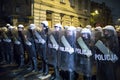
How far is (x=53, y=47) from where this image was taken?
38.3 ft

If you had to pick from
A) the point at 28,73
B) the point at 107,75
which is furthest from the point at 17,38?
the point at 107,75

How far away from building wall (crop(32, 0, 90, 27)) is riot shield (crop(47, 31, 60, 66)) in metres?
11.5

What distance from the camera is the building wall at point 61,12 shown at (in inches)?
951

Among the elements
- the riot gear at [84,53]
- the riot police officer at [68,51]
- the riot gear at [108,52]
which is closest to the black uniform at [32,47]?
the riot police officer at [68,51]

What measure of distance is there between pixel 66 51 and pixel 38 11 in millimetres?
14050

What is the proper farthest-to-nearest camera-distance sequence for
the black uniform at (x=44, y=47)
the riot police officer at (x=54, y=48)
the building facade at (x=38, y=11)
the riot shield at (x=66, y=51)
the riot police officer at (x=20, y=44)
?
the building facade at (x=38, y=11), the riot police officer at (x=20, y=44), the black uniform at (x=44, y=47), the riot police officer at (x=54, y=48), the riot shield at (x=66, y=51)

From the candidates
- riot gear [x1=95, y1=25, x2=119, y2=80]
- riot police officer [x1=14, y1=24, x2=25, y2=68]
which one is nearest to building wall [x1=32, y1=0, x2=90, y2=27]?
riot police officer [x1=14, y1=24, x2=25, y2=68]

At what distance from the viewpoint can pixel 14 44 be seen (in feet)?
51.5

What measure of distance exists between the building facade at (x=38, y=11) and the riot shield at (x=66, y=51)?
41.9 ft

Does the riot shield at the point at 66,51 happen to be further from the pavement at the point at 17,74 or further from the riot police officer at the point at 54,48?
the pavement at the point at 17,74

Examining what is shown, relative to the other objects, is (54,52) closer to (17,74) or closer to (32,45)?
(32,45)

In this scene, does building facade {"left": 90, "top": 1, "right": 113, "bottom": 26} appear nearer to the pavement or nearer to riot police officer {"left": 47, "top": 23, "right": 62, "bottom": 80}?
the pavement

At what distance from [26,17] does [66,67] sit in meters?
13.7

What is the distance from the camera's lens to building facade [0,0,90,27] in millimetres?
23484
